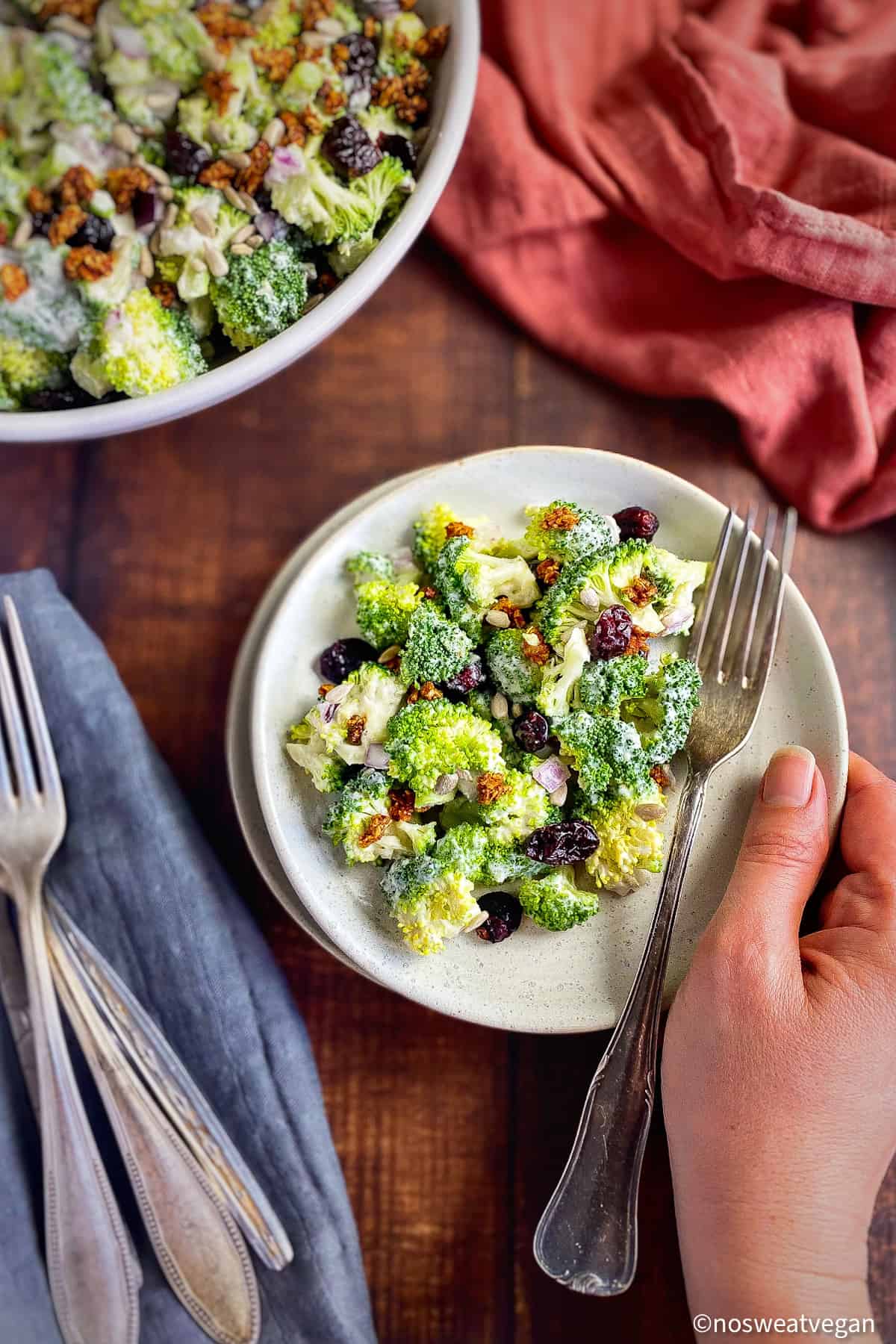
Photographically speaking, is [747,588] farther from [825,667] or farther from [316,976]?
[316,976]

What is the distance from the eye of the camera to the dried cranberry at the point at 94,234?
166 cm

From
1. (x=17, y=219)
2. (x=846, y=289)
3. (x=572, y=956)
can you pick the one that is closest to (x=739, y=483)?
(x=846, y=289)

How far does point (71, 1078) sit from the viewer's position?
1.90 meters

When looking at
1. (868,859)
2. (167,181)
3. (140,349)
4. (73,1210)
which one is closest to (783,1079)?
(868,859)

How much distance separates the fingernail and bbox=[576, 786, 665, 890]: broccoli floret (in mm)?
175

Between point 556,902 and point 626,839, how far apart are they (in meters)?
0.15

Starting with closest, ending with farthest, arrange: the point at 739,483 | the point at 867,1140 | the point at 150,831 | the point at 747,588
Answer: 1. the point at 867,1140
2. the point at 747,588
3. the point at 150,831
4. the point at 739,483

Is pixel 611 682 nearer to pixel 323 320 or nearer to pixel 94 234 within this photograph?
pixel 323 320

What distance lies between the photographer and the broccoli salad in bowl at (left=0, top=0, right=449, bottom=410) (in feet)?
5.46

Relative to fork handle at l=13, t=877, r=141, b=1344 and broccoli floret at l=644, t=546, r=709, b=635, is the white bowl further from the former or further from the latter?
fork handle at l=13, t=877, r=141, b=1344

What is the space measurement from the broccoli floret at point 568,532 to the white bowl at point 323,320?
18.0 inches

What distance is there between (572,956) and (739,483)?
0.99 metres

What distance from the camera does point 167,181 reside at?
1.71 meters

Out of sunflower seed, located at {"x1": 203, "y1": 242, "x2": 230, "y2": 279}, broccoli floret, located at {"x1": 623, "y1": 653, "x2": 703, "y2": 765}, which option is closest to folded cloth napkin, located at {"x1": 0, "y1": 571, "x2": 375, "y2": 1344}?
sunflower seed, located at {"x1": 203, "y1": 242, "x2": 230, "y2": 279}
